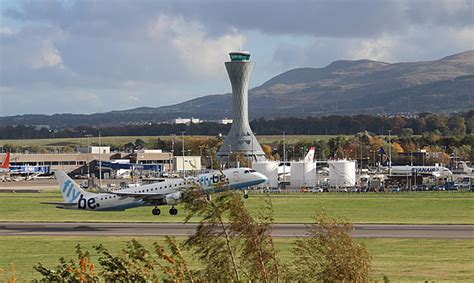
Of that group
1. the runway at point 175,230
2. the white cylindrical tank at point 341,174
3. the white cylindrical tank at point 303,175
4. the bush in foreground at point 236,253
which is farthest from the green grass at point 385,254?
the white cylindrical tank at point 341,174

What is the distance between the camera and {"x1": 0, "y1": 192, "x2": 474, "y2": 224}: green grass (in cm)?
8494

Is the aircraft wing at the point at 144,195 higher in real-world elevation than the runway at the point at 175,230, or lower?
higher

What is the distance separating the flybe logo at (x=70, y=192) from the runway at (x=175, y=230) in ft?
16.5

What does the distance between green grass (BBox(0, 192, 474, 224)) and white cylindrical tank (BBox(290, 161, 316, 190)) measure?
3892 cm

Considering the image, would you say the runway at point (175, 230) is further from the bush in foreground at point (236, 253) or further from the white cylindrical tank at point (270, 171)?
the white cylindrical tank at point (270, 171)

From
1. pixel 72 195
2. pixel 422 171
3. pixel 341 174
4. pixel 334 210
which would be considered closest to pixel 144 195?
pixel 72 195

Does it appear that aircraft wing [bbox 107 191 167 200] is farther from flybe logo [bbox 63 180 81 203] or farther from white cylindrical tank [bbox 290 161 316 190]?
white cylindrical tank [bbox 290 161 316 190]

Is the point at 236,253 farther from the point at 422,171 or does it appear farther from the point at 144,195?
the point at 422,171

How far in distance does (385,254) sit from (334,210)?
133 ft

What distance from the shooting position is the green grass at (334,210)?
84.9m

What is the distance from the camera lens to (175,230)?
72.6 meters

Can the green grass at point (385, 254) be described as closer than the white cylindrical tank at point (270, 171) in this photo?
Yes

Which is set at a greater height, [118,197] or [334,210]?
[118,197]

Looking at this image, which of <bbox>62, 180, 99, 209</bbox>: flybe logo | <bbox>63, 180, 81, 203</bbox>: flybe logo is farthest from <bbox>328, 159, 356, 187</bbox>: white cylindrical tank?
<bbox>63, 180, 81, 203</bbox>: flybe logo
